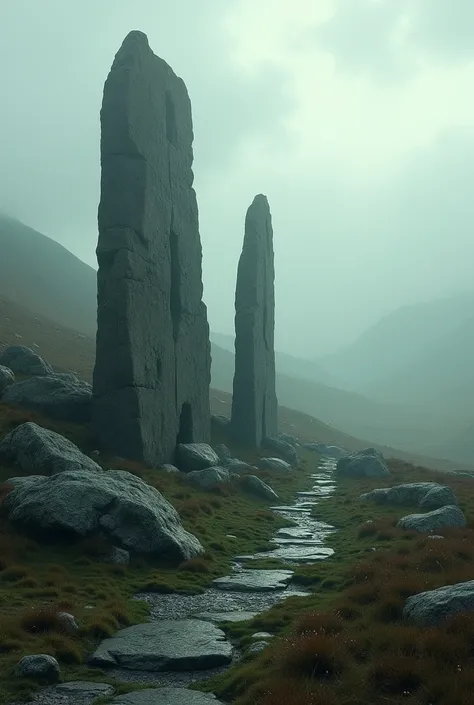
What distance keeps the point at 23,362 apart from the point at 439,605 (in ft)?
93.2

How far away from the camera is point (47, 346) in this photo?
74750 mm

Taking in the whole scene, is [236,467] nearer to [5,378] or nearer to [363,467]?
[363,467]

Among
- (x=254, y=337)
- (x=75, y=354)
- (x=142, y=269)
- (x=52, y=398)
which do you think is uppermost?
(x=142, y=269)

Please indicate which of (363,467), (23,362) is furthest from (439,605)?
(363,467)

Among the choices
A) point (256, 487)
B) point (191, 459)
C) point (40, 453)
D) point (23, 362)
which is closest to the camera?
point (40, 453)

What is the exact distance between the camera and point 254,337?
42.5 metres

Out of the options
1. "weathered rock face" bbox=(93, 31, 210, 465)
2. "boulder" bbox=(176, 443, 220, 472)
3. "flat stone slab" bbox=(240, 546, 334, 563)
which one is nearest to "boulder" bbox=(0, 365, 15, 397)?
"weathered rock face" bbox=(93, 31, 210, 465)

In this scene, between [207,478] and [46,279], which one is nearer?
[207,478]

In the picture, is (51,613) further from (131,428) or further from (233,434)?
(233,434)

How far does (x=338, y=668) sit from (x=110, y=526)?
7.99 meters

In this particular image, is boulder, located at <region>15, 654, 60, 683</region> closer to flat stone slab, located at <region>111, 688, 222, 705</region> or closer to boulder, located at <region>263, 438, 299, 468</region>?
flat stone slab, located at <region>111, 688, 222, 705</region>

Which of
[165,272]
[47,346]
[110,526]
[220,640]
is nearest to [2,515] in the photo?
[110,526]

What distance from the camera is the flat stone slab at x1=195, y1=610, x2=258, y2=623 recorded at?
35.2 ft

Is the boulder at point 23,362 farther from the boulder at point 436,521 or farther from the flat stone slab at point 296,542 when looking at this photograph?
the boulder at point 436,521
